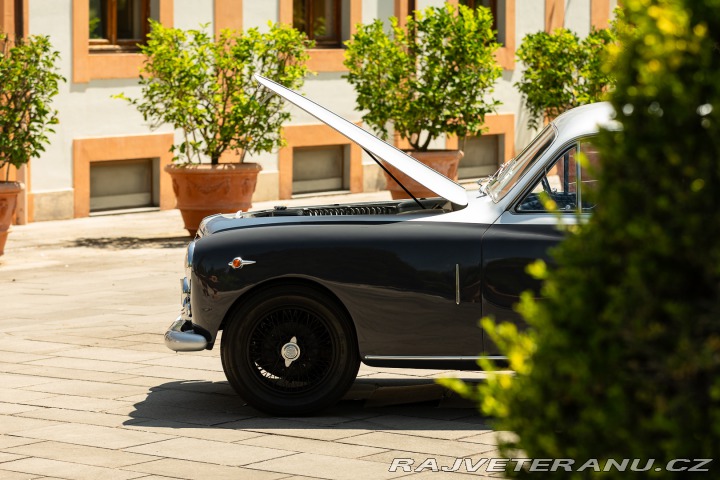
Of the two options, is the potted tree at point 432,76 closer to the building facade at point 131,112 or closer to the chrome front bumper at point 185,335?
the building facade at point 131,112

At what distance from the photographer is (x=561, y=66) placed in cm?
2097

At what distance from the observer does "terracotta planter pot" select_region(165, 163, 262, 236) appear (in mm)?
16453

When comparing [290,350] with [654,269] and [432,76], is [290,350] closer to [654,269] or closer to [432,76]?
[654,269]

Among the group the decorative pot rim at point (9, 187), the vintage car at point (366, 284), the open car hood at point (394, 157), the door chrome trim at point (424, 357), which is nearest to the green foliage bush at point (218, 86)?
the decorative pot rim at point (9, 187)

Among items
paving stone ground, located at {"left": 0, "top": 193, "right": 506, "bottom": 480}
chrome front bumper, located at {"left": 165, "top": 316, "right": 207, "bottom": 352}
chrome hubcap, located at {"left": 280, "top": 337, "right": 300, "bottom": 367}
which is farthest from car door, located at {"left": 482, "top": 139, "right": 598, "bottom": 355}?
chrome front bumper, located at {"left": 165, "top": 316, "right": 207, "bottom": 352}

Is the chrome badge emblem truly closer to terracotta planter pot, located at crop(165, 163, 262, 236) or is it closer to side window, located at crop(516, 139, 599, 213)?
side window, located at crop(516, 139, 599, 213)

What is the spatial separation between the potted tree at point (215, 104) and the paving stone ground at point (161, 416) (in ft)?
14.1

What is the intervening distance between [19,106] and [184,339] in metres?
7.57

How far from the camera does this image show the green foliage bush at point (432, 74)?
18281 mm

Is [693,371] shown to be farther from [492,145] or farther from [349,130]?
[492,145]

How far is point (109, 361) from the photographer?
9.48 metres

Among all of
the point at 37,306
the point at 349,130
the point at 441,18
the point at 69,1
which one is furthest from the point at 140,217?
the point at 349,130

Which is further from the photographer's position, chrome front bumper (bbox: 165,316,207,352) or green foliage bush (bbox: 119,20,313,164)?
green foliage bush (bbox: 119,20,313,164)

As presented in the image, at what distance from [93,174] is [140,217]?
789mm
